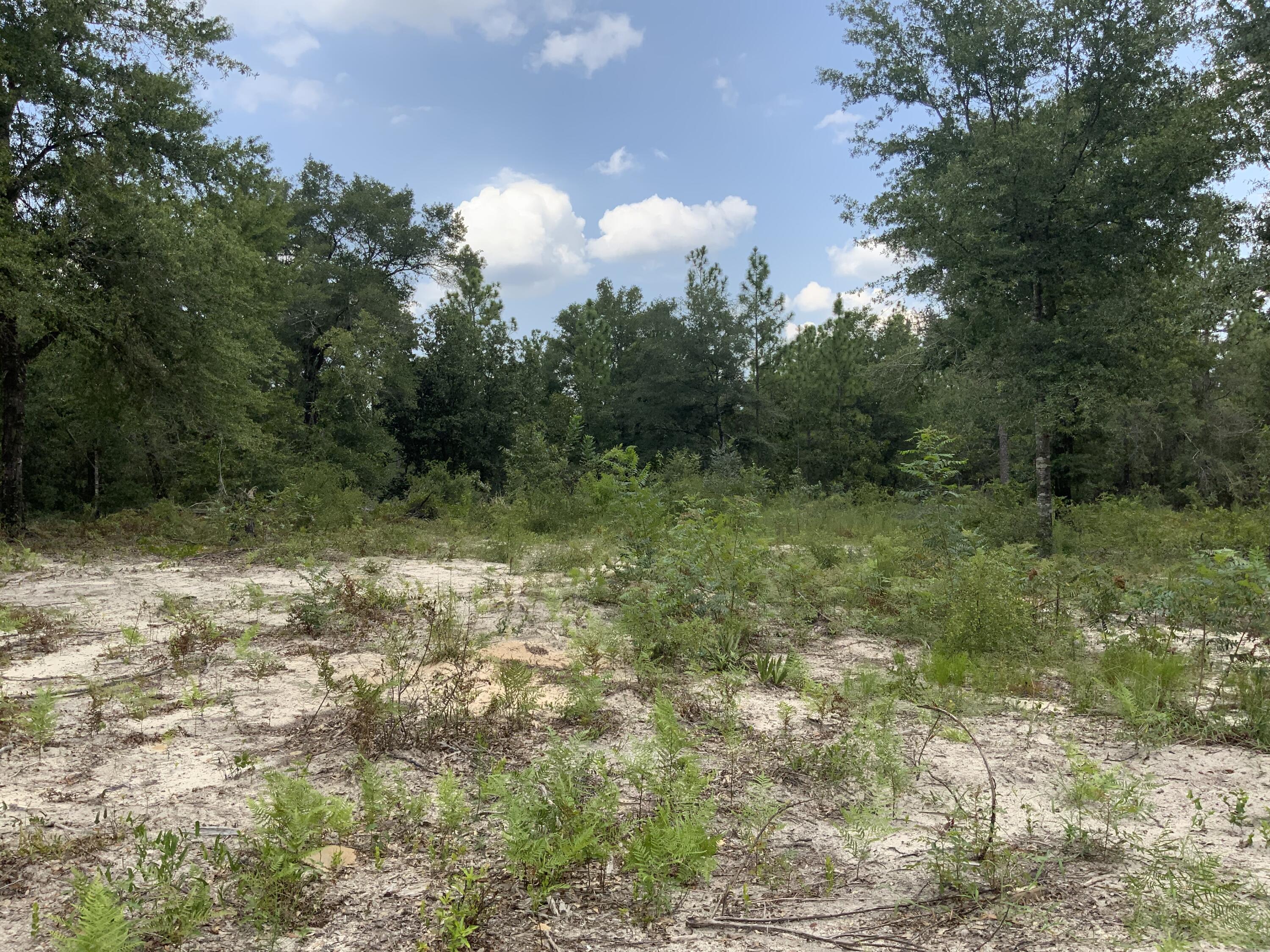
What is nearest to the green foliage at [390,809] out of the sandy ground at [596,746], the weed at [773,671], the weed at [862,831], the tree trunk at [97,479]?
the sandy ground at [596,746]

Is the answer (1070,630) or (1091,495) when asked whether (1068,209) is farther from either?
(1091,495)

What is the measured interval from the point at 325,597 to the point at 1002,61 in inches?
582

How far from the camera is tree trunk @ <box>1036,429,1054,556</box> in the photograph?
13008 mm

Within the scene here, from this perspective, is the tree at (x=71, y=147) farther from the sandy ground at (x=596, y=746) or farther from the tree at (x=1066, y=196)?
the tree at (x=1066, y=196)

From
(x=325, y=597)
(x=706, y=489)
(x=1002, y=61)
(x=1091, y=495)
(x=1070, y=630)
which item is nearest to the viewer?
(x=1070, y=630)

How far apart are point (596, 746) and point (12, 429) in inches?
570

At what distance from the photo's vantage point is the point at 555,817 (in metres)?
3.07

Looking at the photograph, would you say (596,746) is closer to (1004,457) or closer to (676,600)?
(676,600)

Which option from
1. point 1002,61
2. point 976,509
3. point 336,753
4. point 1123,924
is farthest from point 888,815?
point 1002,61

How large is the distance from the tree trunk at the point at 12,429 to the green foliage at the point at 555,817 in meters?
14.1

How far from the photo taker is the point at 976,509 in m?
15.5

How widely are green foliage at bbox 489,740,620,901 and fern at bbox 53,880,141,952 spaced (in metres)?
1.19

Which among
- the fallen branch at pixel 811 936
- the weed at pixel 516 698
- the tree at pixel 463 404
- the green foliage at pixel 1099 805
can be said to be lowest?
the fallen branch at pixel 811 936

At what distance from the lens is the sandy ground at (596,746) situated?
254 cm
